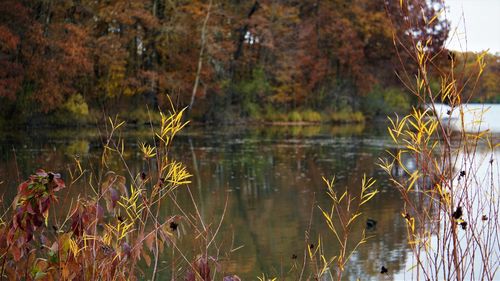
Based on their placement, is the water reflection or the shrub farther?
the shrub

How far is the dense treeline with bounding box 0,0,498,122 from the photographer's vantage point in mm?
29188

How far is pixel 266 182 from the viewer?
46.0ft

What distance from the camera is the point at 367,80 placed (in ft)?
147

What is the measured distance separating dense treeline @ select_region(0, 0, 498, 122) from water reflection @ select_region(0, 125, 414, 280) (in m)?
3.96

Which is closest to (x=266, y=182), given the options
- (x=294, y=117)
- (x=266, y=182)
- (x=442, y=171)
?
(x=266, y=182)

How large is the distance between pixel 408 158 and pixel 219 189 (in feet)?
29.8

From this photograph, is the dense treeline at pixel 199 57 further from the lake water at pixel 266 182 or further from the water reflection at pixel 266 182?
the water reflection at pixel 266 182

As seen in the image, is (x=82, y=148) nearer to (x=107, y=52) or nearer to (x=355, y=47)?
(x=107, y=52)

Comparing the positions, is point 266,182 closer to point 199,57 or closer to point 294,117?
point 199,57

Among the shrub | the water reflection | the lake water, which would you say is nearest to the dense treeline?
the shrub

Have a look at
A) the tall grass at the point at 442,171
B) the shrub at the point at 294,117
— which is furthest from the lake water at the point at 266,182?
the shrub at the point at 294,117

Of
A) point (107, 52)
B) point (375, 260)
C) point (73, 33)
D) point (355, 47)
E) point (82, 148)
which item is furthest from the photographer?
point (355, 47)

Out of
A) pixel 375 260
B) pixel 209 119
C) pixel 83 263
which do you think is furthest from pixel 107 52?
pixel 83 263

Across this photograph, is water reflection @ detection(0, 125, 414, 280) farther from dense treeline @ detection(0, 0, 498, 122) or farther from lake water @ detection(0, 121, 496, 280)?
dense treeline @ detection(0, 0, 498, 122)
